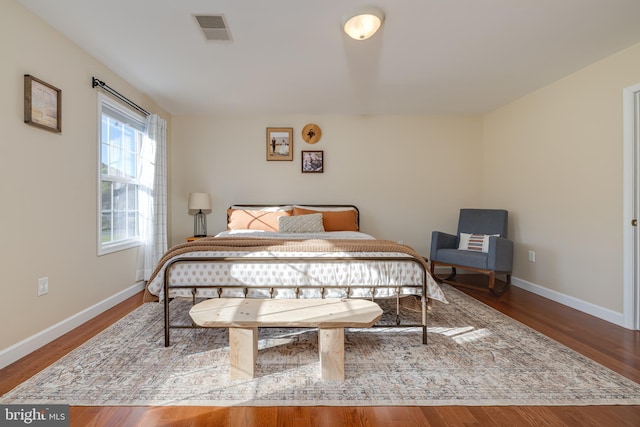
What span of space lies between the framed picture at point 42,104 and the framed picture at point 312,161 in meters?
2.79

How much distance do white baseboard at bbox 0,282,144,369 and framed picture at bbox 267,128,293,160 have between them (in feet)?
8.39

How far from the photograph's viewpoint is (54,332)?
2320mm

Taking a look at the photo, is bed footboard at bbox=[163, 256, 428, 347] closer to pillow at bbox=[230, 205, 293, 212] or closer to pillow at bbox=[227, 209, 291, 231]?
pillow at bbox=[227, 209, 291, 231]

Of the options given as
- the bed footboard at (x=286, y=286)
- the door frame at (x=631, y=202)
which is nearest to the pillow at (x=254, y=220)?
the bed footboard at (x=286, y=286)

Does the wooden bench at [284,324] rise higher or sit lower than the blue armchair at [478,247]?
lower

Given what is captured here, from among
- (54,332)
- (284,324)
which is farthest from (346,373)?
(54,332)

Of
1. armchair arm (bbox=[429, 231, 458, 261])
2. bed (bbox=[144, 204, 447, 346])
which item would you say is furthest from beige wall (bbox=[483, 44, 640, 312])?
bed (bbox=[144, 204, 447, 346])

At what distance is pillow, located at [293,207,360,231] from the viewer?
3984 millimetres

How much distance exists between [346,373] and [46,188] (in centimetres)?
259

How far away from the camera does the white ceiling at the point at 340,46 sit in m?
2.08

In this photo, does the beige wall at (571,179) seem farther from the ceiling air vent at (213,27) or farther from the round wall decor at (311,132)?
the ceiling air vent at (213,27)

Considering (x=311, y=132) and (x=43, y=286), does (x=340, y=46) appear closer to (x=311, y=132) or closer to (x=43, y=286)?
(x=311, y=132)

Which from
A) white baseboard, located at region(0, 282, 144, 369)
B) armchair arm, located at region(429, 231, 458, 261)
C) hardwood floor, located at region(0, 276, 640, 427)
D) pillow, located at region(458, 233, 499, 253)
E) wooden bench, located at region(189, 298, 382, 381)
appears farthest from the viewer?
armchair arm, located at region(429, 231, 458, 261)

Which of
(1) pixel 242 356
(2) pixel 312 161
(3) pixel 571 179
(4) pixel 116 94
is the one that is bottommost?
(1) pixel 242 356
